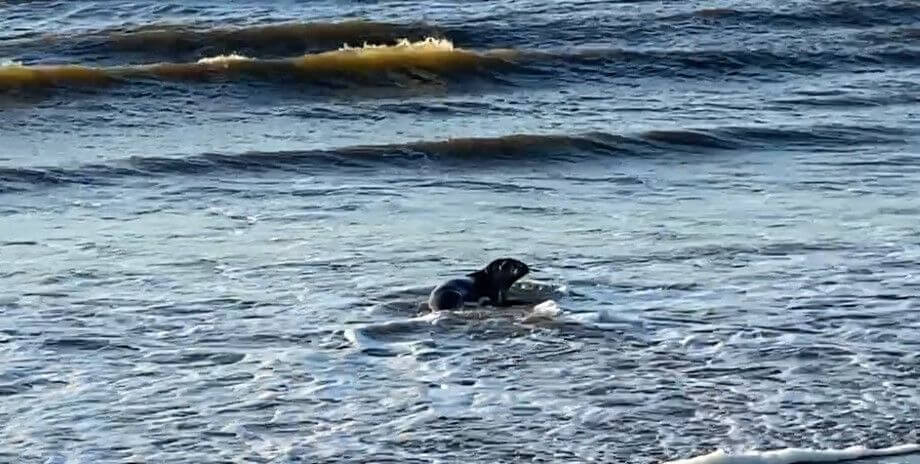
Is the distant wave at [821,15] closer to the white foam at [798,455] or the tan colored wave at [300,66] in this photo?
the tan colored wave at [300,66]

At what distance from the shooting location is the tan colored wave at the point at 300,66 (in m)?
13.8

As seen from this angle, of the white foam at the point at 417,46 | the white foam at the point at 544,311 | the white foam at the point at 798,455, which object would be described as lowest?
the white foam at the point at 798,455

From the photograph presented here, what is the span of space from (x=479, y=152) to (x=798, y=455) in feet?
19.9

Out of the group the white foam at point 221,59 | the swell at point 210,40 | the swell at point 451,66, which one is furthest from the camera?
the swell at point 210,40

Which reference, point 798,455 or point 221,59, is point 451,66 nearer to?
point 221,59

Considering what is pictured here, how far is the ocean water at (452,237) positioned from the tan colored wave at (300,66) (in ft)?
Answer: 0.13

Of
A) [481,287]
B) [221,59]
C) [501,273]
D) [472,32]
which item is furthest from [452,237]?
[472,32]

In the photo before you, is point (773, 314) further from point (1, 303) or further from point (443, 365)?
point (1, 303)

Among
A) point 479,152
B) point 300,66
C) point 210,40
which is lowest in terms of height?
point 479,152

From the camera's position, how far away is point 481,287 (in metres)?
7.52

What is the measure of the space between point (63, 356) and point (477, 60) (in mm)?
8427

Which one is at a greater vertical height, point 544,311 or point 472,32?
point 472,32

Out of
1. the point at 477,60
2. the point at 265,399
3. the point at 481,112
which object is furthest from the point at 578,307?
the point at 477,60

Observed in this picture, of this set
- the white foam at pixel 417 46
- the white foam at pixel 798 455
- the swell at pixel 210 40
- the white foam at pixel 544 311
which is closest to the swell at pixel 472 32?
the swell at pixel 210 40
